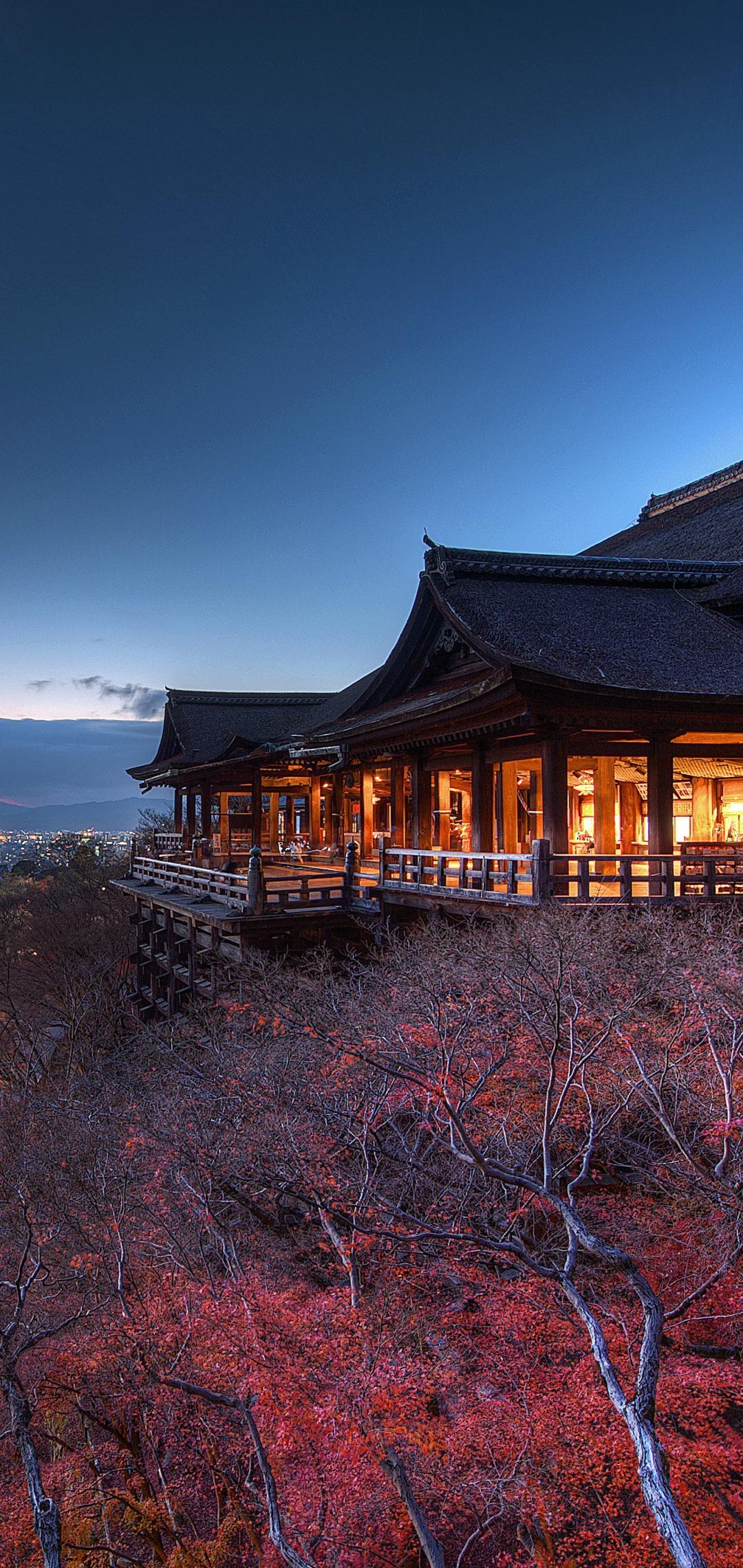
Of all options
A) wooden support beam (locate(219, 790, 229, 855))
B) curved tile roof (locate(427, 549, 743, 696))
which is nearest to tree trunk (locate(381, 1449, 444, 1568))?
curved tile roof (locate(427, 549, 743, 696))

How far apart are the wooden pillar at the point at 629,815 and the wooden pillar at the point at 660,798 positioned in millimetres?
5915

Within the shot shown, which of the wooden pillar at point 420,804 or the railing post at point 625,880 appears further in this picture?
the wooden pillar at point 420,804

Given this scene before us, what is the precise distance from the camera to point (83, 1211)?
1245cm

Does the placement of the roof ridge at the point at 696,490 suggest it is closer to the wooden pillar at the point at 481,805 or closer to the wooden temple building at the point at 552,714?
the wooden temple building at the point at 552,714

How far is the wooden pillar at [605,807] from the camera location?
1580 centimetres

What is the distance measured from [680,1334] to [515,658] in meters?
9.47

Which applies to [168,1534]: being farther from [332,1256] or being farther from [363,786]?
[363,786]

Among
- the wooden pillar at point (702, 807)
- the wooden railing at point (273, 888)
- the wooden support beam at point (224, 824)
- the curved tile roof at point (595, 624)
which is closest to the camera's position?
the curved tile roof at point (595, 624)

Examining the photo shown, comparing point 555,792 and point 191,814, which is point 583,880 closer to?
point 555,792

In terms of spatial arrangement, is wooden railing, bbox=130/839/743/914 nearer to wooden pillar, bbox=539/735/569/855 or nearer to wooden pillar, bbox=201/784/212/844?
wooden pillar, bbox=539/735/569/855

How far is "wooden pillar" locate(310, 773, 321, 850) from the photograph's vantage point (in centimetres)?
2945

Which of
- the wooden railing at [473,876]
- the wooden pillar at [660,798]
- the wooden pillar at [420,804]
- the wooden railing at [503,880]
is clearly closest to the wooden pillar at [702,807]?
the wooden railing at [503,880]

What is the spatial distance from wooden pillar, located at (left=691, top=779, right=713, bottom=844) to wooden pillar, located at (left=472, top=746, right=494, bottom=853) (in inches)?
228

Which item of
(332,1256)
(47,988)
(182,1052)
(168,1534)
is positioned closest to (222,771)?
(182,1052)
